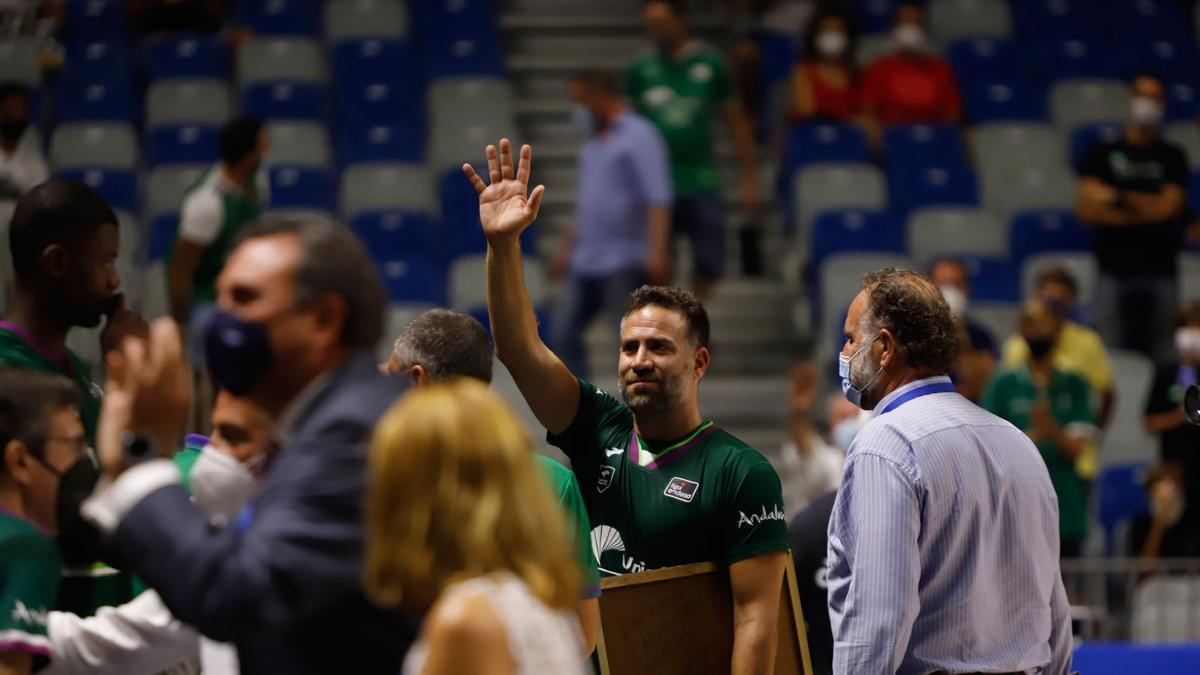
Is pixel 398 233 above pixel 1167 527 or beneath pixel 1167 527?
above

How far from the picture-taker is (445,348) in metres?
4.23

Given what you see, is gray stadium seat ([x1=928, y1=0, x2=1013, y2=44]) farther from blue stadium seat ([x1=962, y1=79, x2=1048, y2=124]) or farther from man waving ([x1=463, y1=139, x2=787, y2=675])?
man waving ([x1=463, y1=139, x2=787, y2=675])

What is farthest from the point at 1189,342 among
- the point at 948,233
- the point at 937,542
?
the point at 937,542

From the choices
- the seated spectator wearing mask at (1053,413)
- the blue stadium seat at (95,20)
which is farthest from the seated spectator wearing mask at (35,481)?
the blue stadium seat at (95,20)

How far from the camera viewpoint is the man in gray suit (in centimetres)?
255

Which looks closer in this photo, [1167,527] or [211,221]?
[211,221]

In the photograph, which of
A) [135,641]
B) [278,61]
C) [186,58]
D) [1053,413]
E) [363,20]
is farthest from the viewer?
[363,20]

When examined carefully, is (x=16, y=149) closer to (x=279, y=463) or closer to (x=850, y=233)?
(x=850, y=233)

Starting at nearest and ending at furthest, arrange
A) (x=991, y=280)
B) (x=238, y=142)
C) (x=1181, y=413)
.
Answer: (x=238, y=142) < (x=1181, y=413) < (x=991, y=280)

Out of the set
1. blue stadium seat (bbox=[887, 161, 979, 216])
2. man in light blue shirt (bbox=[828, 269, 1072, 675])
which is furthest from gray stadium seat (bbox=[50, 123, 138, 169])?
man in light blue shirt (bbox=[828, 269, 1072, 675])

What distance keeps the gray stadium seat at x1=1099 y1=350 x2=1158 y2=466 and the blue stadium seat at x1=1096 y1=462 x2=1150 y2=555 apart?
54 cm

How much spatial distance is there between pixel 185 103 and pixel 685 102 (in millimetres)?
3698

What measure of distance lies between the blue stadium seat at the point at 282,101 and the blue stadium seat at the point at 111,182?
38.6 inches

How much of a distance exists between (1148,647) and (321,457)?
489 cm
